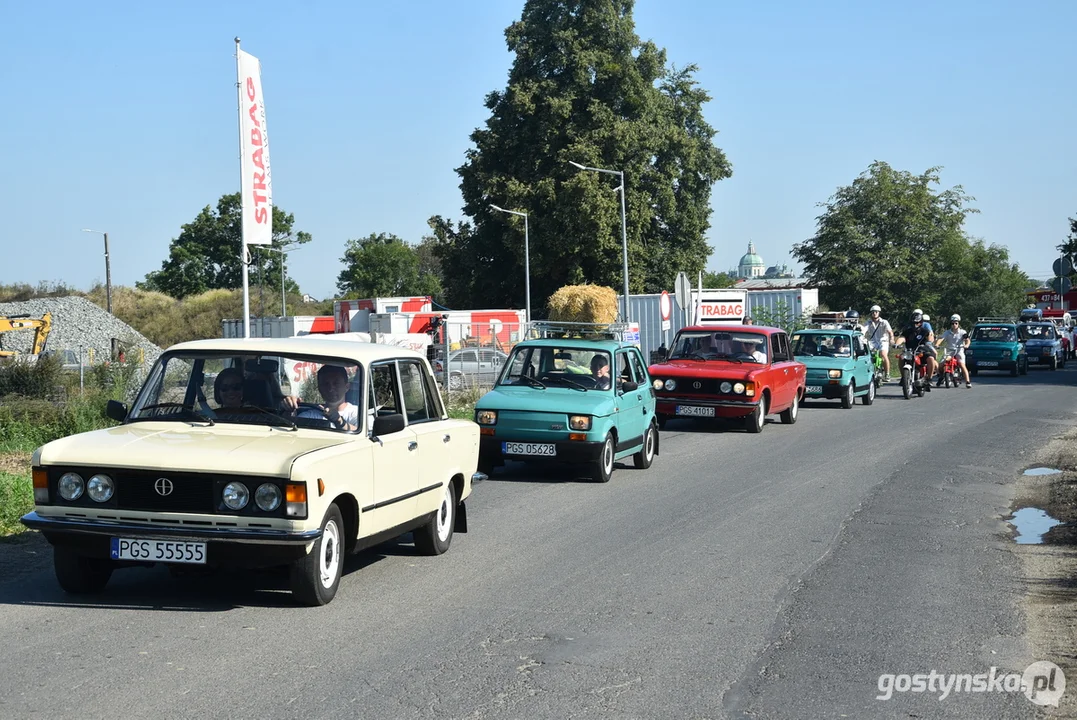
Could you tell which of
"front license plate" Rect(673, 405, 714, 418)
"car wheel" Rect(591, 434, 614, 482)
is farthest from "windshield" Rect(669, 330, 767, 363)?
"car wheel" Rect(591, 434, 614, 482)

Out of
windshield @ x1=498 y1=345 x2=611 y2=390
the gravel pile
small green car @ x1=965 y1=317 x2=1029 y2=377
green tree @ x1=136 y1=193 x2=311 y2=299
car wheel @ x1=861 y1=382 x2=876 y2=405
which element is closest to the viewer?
windshield @ x1=498 y1=345 x2=611 y2=390

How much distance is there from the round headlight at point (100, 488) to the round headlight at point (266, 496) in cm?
89

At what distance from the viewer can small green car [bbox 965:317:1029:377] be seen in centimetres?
4206

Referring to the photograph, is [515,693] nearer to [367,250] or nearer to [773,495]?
[773,495]

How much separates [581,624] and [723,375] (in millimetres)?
13487

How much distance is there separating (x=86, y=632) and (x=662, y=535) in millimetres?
5244

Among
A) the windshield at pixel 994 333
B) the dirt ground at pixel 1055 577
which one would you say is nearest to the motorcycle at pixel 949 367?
the windshield at pixel 994 333

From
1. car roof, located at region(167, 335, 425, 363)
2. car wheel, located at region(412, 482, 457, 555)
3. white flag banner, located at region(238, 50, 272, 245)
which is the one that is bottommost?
car wheel, located at region(412, 482, 457, 555)

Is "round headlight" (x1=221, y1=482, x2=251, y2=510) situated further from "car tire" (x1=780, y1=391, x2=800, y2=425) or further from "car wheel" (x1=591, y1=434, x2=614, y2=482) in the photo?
"car tire" (x1=780, y1=391, x2=800, y2=425)

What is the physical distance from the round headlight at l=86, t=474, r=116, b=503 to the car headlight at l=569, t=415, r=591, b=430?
728 centimetres

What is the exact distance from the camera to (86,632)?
6.89m

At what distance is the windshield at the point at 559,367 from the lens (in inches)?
586

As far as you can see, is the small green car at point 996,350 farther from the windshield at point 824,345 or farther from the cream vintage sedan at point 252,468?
the cream vintage sedan at point 252,468

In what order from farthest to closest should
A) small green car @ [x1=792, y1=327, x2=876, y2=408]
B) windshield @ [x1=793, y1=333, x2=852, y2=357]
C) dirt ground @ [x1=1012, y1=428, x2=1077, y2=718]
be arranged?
windshield @ [x1=793, y1=333, x2=852, y2=357] < small green car @ [x1=792, y1=327, x2=876, y2=408] < dirt ground @ [x1=1012, y1=428, x2=1077, y2=718]
